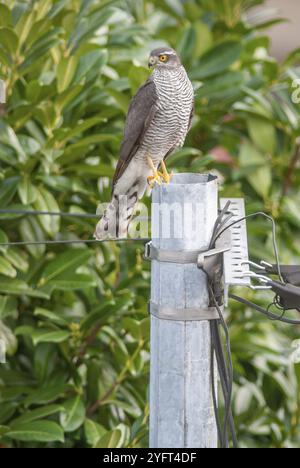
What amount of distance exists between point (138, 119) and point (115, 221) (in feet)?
1.33

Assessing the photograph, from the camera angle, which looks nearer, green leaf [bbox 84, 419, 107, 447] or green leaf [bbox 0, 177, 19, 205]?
green leaf [bbox 84, 419, 107, 447]

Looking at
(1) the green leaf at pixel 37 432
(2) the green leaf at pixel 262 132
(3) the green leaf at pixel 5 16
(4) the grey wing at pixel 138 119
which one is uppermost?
(2) the green leaf at pixel 262 132

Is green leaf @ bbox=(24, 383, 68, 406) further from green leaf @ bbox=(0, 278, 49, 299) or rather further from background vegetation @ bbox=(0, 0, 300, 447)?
green leaf @ bbox=(0, 278, 49, 299)

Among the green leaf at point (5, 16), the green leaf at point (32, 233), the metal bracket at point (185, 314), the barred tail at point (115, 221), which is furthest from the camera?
the green leaf at point (32, 233)

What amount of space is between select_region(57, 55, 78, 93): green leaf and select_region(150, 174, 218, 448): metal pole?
1.51 m

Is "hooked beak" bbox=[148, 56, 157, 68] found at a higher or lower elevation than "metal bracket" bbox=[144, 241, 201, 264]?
higher

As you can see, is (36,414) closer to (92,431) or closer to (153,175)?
(92,431)

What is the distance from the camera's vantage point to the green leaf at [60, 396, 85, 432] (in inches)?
125

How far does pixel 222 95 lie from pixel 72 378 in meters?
1.60

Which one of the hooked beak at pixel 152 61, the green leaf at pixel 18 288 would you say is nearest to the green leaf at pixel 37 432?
the green leaf at pixel 18 288

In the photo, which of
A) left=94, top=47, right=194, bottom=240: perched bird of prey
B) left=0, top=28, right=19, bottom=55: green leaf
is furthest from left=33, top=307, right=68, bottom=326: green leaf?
left=0, top=28, right=19, bottom=55: green leaf

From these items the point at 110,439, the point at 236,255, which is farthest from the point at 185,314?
the point at 110,439

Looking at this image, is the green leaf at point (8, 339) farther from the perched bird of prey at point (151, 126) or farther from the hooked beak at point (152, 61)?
the hooked beak at point (152, 61)

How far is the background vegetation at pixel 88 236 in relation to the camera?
10.7ft
